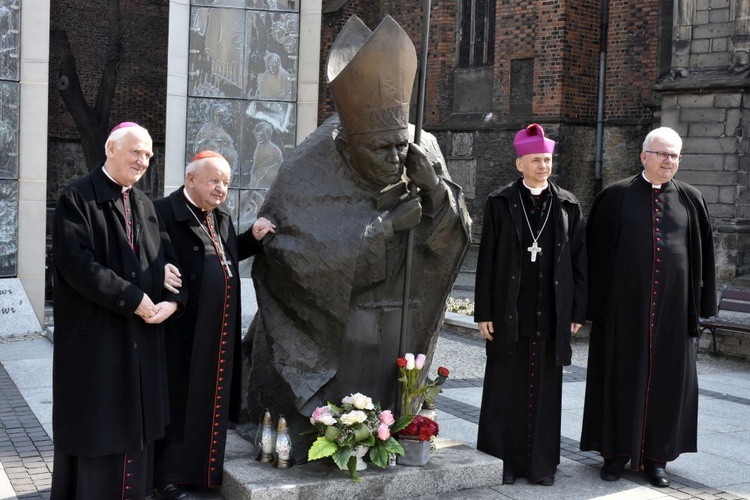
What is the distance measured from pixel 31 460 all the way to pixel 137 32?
21.8 meters

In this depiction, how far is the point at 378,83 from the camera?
4680 mm

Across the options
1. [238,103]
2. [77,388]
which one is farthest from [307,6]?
[77,388]

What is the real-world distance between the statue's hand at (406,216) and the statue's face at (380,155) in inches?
6.1

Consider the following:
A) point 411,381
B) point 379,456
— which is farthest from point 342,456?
point 411,381

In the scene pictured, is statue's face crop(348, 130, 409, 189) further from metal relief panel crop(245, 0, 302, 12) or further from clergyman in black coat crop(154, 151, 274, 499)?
metal relief panel crop(245, 0, 302, 12)

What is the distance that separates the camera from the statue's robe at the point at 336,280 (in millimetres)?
4938

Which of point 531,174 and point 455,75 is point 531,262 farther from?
point 455,75

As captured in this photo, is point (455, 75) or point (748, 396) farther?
point (455, 75)

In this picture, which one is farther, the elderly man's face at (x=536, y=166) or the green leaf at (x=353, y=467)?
the elderly man's face at (x=536, y=166)

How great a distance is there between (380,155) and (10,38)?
769cm

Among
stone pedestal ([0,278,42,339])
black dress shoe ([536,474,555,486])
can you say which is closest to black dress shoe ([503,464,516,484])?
black dress shoe ([536,474,555,486])

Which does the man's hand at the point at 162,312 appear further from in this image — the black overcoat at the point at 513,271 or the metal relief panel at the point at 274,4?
the metal relief panel at the point at 274,4

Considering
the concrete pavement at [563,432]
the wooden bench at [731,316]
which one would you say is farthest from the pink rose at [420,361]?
the wooden bench at [731,316]

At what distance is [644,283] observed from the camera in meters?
5.55
